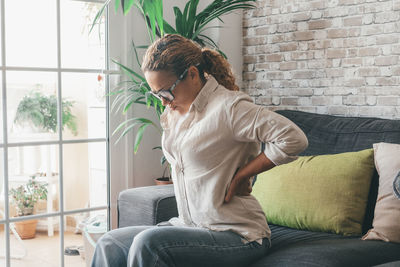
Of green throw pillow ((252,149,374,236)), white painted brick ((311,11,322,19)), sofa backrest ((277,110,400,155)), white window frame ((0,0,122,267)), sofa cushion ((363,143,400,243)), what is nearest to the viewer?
sofa cushion ((363,143,400,243))

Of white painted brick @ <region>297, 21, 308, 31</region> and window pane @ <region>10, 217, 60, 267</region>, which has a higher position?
→ white painted brick @ <region>297, 21, 308, 31</region>

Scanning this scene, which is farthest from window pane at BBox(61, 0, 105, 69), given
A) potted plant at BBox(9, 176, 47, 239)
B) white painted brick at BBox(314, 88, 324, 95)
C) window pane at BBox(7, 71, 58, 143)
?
white painted brick at BBox(314, 88, 324, 95)

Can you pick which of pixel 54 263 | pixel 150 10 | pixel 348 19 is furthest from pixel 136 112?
pixel 348 19

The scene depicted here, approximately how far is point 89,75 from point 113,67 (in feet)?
0.53

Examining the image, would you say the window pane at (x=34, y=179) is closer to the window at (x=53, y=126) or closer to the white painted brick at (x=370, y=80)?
the window at (x=53, y=126)

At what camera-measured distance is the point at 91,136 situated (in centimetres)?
311

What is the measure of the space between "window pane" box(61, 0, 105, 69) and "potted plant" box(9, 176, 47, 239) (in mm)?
708

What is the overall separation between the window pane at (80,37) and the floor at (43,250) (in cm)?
101

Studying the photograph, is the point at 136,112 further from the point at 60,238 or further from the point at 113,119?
the point at 60,238

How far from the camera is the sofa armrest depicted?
2.46m

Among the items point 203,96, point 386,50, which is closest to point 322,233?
point 203,96

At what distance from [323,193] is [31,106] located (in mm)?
1654

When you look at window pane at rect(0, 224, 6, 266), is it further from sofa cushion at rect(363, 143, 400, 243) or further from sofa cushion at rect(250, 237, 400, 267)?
sofa cushion at rect(363, 143, 400, 243)

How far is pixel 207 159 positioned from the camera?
1.87 metres
